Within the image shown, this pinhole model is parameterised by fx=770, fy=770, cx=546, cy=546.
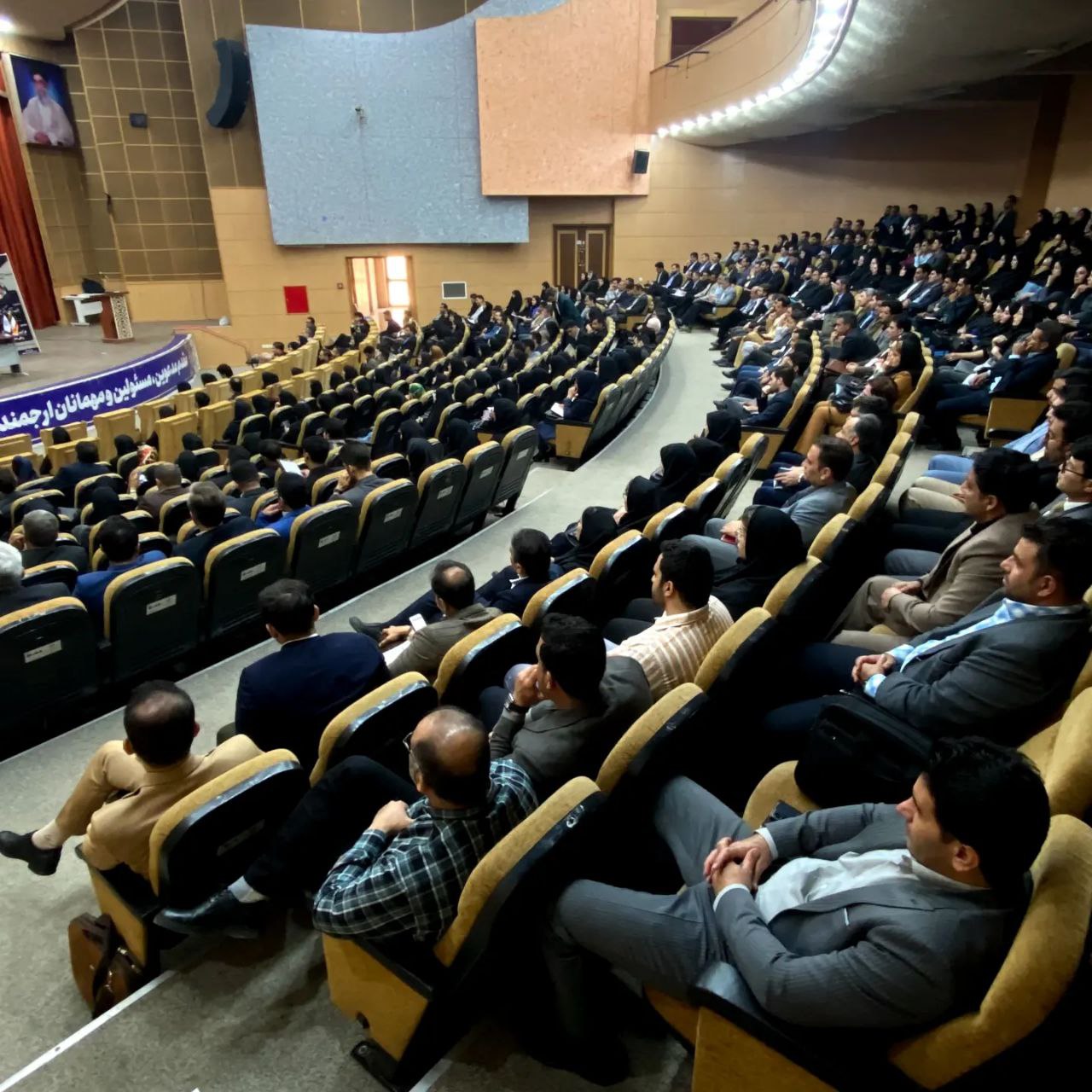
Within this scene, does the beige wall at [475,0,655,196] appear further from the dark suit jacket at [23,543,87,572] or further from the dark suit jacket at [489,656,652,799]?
the dark suit jacket at [489,656,652,799]

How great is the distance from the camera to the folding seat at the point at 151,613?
10.0 feet

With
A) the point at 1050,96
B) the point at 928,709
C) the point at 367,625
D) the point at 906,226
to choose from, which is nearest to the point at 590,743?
the point at 928,709

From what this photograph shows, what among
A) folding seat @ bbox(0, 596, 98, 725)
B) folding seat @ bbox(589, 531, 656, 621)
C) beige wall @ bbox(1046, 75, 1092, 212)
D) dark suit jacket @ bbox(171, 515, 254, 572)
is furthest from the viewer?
beige wall @ bbox(1046, 75, 1092, 212)

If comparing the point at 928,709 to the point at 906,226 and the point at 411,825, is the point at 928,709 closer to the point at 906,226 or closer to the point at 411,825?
the point at 411,825

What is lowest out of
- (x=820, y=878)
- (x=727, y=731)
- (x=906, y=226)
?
(x=727, y=731)

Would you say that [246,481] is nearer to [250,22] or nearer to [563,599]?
[563,599]

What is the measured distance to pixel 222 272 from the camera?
52.2 feet

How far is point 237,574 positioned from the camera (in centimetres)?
351

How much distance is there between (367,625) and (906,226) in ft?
42.8

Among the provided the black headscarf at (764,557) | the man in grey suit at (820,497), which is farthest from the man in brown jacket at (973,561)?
the man in grey suit at (820,497)

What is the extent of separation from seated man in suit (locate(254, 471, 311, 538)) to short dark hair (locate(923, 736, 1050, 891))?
135 inches

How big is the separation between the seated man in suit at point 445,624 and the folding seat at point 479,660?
20cm

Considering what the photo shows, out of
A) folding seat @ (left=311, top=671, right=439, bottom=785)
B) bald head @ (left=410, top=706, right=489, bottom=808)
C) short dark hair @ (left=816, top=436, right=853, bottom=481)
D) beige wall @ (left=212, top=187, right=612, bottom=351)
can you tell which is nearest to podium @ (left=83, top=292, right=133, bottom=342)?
beige wall @ (left=212, top=187, right=612, bottom=351)

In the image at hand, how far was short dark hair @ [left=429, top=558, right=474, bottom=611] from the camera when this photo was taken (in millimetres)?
2650
